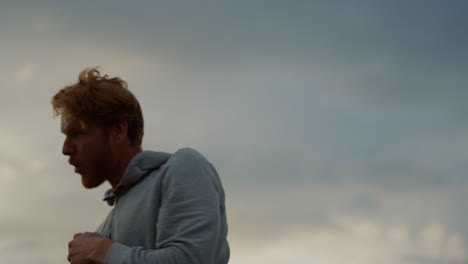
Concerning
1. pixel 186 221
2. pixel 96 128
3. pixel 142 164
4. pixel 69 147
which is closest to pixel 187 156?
pixel 142 164

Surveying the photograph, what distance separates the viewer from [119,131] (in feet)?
16.9

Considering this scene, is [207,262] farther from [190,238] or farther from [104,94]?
[104,94]

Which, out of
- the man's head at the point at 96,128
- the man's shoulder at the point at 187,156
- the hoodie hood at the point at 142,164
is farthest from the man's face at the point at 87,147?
the man's shoulder at the point at 187,156

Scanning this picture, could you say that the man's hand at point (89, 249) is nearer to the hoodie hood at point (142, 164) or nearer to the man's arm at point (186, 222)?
the man's arm at point (186, 222)

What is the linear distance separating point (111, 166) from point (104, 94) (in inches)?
20.5

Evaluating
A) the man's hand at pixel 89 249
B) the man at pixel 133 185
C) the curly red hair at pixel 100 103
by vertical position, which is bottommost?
the man's hand at pixel 89 249

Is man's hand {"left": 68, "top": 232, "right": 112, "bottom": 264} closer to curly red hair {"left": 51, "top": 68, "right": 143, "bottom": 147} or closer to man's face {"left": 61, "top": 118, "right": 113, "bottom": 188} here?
man's face {"left": 61, "top": 118, "right": 113, "bottom": 188}

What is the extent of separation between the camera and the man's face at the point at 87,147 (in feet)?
16.7

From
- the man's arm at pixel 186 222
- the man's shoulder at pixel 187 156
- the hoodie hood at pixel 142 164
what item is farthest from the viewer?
the hoodie hood at pixel 142 164

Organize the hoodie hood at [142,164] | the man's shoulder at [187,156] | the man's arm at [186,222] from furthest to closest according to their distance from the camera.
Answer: the hoodie hood at [142,164] < the man's shoulder at [187,156] < the man's arm at [186,222]

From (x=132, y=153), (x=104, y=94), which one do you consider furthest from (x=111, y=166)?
(x=104, y=94)

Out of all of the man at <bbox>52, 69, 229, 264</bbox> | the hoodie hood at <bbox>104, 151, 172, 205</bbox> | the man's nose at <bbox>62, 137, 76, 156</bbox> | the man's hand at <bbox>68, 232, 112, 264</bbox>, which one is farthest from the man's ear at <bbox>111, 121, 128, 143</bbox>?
the man's hand at <bbox>68, 232, 112, 264</bbox>

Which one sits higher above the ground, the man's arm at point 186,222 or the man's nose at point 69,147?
the man's nose at point 69,147

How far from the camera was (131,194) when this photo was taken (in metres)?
5.07
